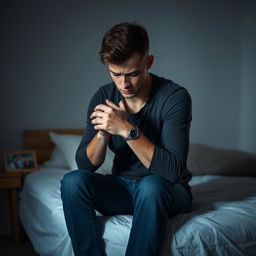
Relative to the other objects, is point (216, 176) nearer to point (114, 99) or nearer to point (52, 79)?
point (114, 99)

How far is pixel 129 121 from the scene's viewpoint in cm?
154

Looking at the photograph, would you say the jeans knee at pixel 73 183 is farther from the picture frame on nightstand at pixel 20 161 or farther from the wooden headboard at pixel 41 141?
the wooden headboard at pixel 41 141

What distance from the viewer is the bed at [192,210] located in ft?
4.49

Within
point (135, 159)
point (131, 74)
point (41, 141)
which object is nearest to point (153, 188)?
point (135, 159)

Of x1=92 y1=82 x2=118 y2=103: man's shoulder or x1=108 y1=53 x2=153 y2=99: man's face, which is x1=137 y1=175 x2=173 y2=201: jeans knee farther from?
x1=92 y1=82 x2=118 y2=103: man's shoulder

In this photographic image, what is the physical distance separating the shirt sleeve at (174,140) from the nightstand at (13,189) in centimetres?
122

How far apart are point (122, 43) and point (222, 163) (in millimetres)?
1338

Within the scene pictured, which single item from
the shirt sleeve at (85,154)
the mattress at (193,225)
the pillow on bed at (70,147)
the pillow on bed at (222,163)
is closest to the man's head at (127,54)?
the shirt sleeve at (85,154)

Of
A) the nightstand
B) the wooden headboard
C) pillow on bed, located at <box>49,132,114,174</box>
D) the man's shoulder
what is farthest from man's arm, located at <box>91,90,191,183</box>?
the wooden headboard

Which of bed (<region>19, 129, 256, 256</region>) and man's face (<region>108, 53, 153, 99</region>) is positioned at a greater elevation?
man's face (<region>108, 53, 153, 99</region>)

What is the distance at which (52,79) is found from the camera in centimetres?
279

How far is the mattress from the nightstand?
0.31 metres

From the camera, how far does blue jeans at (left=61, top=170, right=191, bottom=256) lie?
1.25 metres

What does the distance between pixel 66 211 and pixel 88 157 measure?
23 cm
